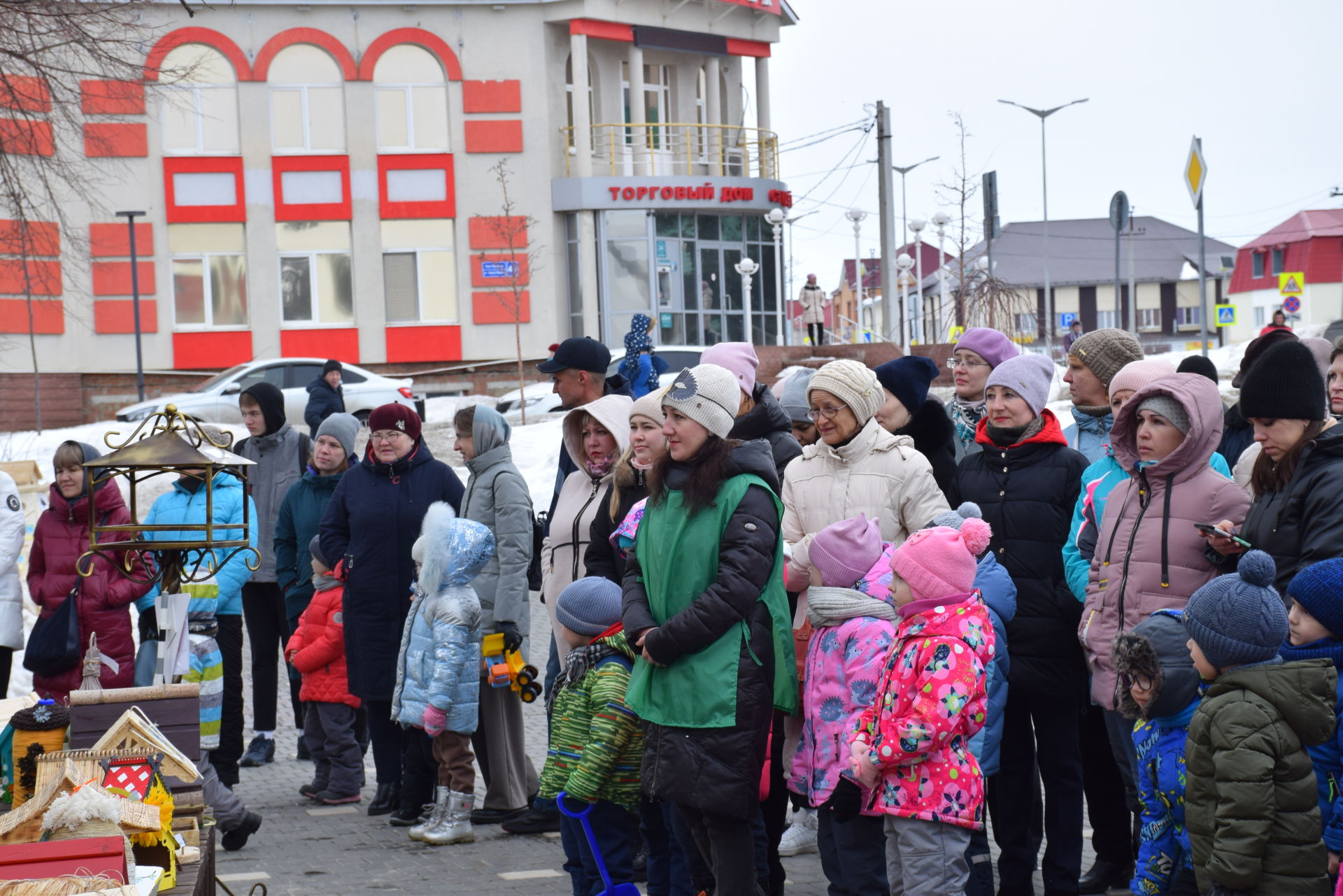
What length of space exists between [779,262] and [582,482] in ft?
105

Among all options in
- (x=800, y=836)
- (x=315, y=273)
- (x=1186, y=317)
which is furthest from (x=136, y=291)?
(x=1186, y=317)

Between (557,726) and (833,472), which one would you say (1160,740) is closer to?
(833,472)

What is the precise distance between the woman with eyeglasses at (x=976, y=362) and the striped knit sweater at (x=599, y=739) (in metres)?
2.12

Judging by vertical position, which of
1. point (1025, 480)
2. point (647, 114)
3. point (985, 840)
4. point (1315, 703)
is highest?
point (647, 114)

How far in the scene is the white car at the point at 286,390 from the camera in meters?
27.7

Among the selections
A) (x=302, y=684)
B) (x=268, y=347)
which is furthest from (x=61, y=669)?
(x=268, y=347)

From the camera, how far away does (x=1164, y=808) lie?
4742 mm

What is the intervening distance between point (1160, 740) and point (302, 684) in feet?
Result: 16.8

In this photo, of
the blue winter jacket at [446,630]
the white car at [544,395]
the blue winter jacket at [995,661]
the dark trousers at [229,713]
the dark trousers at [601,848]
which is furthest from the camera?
the white car at [544,395]

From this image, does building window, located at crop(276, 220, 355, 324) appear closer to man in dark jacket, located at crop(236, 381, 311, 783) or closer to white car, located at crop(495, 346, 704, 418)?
Result: white car, located at crop(495, 346, 704, 418)

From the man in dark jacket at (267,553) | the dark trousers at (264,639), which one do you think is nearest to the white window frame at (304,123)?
the man in dark jacket at (267,553)

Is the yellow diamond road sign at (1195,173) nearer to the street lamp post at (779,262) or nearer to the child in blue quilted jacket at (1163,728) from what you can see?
the street lamp post at (779,262)

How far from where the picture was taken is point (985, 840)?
18.1ft

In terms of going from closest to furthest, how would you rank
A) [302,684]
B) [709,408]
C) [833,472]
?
[709,408] < [833,472] < [302,684]
